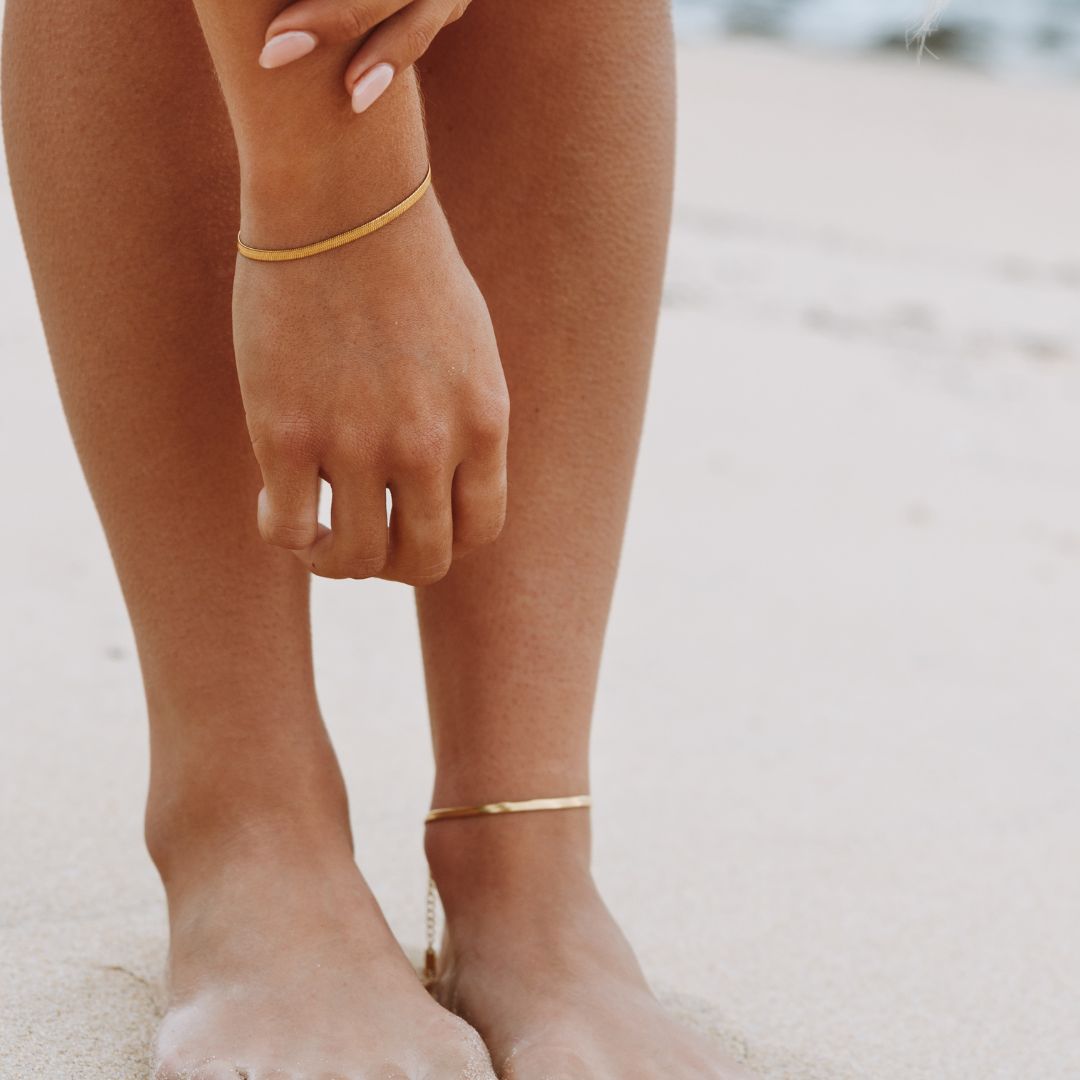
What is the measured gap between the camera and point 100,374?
3.07 feet

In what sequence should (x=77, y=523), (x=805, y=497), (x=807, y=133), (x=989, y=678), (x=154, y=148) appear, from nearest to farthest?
1. (x=154, y=148)
2. (x=989, y=678)
3. (x=77, y=523)
4. (x=805, y=497)
5. (x=807, y=133)

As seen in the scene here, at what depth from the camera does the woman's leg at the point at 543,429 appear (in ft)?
3.16

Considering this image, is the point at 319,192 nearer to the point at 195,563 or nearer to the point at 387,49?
the point at 387,49

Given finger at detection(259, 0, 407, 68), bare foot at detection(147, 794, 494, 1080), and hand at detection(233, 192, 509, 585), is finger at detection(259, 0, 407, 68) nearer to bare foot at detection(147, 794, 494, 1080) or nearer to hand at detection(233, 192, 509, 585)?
hand at detection(233, 192, 509, 585)

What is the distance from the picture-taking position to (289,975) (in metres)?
0.90

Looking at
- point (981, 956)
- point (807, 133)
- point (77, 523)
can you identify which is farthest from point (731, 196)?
point (981, 956)

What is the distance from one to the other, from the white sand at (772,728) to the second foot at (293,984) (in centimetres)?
6

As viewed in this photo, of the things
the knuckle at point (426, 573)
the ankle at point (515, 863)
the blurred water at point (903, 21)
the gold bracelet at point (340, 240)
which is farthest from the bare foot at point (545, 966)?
the blurred water at point (903, 21)

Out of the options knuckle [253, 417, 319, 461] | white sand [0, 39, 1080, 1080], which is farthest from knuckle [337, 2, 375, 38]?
white sand [0, 39, 1080, 1080]

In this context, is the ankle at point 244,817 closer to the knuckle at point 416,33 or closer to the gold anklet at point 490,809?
the gold anklet at point 490,809

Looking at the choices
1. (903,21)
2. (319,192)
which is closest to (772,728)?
(319,192)

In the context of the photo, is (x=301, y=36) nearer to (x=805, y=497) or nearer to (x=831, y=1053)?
(x=831, y=1053)

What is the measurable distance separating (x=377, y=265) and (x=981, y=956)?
0.72 metres

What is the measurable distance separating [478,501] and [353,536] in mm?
71
